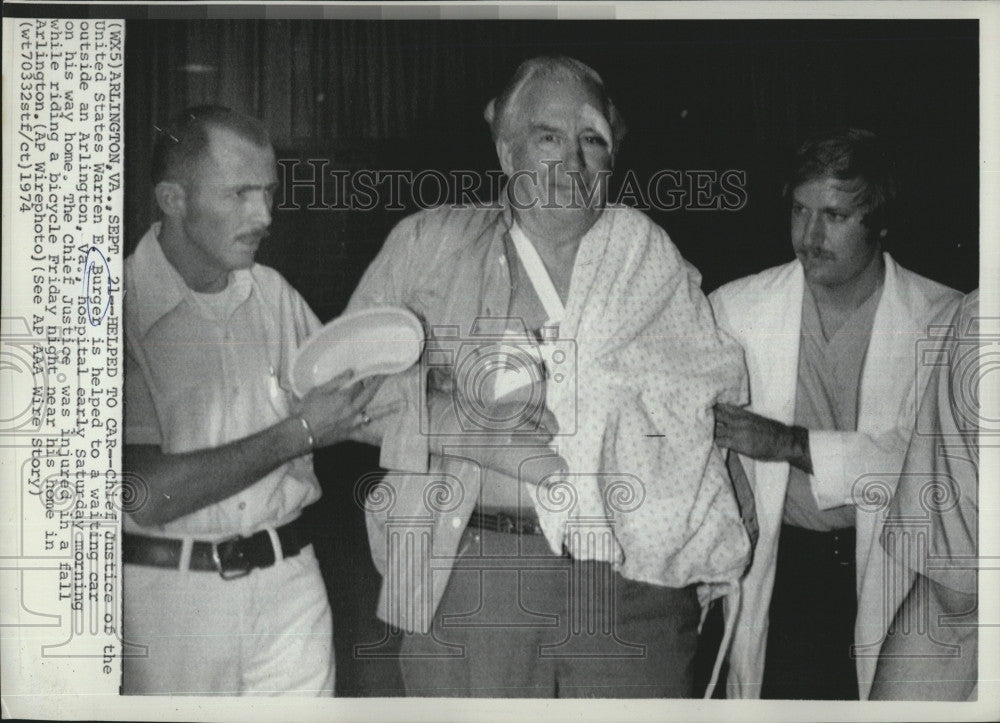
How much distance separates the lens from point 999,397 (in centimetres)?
196

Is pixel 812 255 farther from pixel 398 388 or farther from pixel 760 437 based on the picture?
pixel 398 388

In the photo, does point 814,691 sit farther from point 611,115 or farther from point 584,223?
point 611,115

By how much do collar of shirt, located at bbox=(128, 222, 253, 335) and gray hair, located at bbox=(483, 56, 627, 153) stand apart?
21.0 inches

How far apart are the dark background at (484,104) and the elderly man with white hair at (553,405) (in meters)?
0.05

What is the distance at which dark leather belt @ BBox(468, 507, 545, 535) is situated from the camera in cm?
191

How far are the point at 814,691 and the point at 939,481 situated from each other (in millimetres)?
458

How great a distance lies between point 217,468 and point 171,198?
0.50 meters

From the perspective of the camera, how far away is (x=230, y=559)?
189 centimetres

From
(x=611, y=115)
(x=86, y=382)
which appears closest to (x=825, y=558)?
(x=611, y=115)

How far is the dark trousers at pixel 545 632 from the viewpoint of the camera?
1.91 m

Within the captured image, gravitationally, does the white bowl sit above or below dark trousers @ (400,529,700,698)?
above

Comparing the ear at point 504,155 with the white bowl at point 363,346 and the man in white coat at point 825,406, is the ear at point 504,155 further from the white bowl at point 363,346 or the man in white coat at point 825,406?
the man in white coat at point 825,406

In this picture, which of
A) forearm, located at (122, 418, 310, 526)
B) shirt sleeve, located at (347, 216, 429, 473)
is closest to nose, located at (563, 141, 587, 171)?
shirt sleeve, located at (347, 216, 429, 473)

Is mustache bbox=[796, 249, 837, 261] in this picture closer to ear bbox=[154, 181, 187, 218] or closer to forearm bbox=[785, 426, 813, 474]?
forearm bbox=[785, 426, 813, 474]
